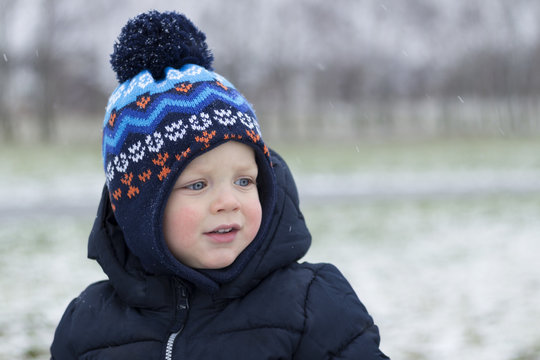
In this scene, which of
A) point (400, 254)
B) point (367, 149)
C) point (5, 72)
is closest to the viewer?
point (400, 254)

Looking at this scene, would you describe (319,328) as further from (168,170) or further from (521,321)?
(521,321)

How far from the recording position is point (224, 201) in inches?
58.6

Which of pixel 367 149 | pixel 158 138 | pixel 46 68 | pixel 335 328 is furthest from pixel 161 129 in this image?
pixel 46 68

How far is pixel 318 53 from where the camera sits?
32.7 metres

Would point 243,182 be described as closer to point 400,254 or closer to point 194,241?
point 194,241

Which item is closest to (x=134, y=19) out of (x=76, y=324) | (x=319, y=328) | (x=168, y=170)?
(x=168, y=170)

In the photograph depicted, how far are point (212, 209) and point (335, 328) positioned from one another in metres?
0.43

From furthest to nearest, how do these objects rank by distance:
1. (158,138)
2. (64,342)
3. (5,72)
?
(5,72)
(64,342)
(158,138)

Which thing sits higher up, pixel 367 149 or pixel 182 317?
pixel 367 149

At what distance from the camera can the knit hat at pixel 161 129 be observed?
4.87 ft

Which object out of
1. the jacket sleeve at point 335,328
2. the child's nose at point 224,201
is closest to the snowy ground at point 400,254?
the jacket sleeve at point 335,328

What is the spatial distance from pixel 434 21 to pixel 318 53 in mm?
6258

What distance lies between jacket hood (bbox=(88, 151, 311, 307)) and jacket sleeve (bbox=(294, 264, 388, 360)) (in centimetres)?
13

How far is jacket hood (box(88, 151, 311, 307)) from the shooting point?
1586 millimetres
